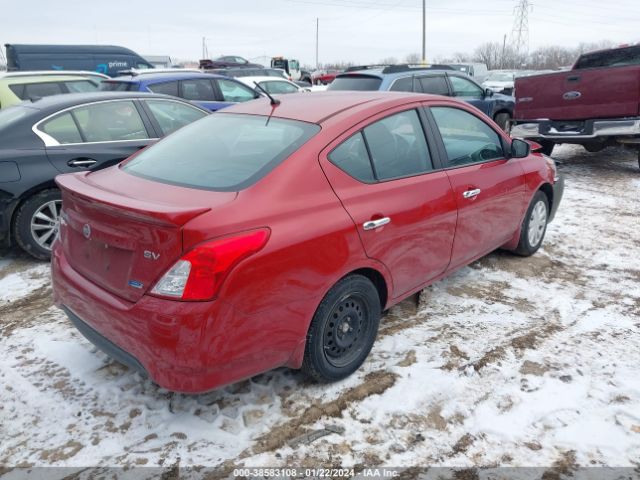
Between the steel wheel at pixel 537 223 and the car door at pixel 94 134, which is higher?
the car door at pixel 94 134

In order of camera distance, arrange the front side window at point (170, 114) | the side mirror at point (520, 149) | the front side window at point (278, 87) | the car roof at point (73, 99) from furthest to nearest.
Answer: the front side window at point (278, 87) → the front side window at point (170, 114) → the car roof at point (73, 99) → the side mirror at point (520, 149)

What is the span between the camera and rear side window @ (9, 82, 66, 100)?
7883mm

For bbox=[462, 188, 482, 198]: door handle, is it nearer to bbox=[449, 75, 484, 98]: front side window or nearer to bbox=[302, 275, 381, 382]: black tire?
bbox=[302, 275, 381, 382]: black tire

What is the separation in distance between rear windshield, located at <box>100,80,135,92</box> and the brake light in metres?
6.59

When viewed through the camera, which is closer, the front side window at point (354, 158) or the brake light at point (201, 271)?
the brake light at point (201, 271)

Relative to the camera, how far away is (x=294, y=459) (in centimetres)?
244

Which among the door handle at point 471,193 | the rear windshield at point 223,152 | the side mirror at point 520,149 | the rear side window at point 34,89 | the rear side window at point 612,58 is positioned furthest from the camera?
the rear side window at point 612,58

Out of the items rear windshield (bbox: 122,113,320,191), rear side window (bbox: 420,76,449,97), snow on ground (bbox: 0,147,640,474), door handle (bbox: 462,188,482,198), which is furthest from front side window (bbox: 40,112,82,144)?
rear side window (bbox: 420,76,449,97)

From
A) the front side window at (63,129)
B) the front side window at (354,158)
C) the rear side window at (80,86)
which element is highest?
the rear side window at (80,86)

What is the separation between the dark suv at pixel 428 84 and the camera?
27.8ft

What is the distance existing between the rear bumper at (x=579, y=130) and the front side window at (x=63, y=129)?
271 inches

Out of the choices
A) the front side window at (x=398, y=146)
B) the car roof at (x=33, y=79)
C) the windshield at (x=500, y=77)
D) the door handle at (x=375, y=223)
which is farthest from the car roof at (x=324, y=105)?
the windshield at (x=500, y=77)

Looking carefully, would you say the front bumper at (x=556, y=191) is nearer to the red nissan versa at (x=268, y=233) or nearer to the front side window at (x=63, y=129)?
the red nissan versa at (x=268, y=233)

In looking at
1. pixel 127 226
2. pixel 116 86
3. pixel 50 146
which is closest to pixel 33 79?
pixel 116 86
